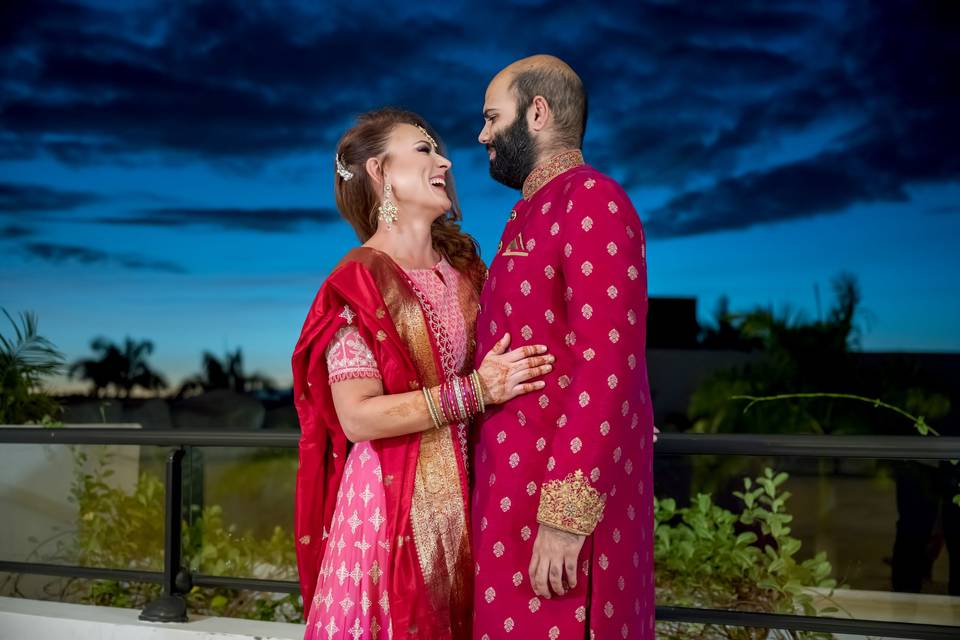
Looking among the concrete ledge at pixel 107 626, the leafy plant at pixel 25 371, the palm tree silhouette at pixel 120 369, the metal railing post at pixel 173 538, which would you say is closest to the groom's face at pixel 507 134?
the concrete ledge at pixel 107 626

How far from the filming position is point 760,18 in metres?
10.2

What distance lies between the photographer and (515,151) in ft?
5.26

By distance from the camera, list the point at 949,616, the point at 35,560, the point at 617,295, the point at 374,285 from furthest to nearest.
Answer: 1. the point at 35,560
2. the point at 949,616
3. the point at 374,285
4. the point at 617,295

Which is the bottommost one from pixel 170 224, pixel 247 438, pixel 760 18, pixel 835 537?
pixel 835 537

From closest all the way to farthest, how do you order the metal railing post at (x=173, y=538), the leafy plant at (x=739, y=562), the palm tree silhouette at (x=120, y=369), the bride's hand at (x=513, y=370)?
the bride's hand at (x=513, y=370), the leafy plant at (x=739, y=562), the metal railing post at (x=173, y=538), the palm tree silhouette at (x=120, y=369)

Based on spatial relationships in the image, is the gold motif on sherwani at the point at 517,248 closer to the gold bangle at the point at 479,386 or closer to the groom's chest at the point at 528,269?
the groom's chest at the point at 528,269

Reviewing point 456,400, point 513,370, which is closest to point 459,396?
point 456,400

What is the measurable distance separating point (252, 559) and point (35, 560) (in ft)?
3.13

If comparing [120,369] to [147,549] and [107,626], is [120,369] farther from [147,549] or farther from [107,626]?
[107,626]

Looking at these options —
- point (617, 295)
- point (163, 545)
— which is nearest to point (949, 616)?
point (617, 295)

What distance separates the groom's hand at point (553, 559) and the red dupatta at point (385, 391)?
0.98 feet

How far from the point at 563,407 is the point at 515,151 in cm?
46

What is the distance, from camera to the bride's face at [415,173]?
1785 mm

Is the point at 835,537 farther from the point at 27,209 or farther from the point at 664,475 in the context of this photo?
the point at 27,209
